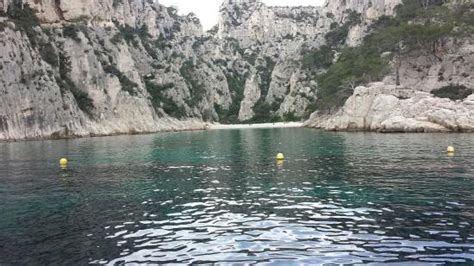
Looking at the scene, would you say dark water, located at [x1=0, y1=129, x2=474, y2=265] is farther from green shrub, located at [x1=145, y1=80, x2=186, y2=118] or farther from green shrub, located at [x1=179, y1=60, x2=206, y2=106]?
green shrub, located at [x1=179, y1=60, x2=206, y2=106]

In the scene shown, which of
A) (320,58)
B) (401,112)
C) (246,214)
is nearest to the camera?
(246,214)

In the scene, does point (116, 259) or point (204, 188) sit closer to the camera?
point (116, 259)

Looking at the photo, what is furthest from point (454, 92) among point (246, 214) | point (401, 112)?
point (246, 214)

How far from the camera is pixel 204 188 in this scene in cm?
2506

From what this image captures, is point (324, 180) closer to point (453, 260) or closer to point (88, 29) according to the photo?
point (453, 260)

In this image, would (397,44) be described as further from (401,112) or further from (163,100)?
(163,100)

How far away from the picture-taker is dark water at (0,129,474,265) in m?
13.1

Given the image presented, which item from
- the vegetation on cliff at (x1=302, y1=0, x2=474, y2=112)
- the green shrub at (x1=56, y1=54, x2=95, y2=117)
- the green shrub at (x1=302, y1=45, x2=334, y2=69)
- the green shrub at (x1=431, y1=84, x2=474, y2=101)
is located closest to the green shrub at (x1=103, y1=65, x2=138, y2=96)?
the green shrub at (x1=56, y1=54, x2=95, y2=117)

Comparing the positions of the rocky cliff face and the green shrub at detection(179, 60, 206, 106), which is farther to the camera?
the green shrub at detection(179, 60, 206, 106)

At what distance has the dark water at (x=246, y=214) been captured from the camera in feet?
43.1

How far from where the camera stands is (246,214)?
18172 mm

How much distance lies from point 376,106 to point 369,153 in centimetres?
4059

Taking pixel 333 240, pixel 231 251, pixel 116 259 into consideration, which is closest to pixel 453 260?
pixel 333 240

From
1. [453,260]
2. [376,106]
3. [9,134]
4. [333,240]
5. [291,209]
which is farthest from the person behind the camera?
[9,134]
